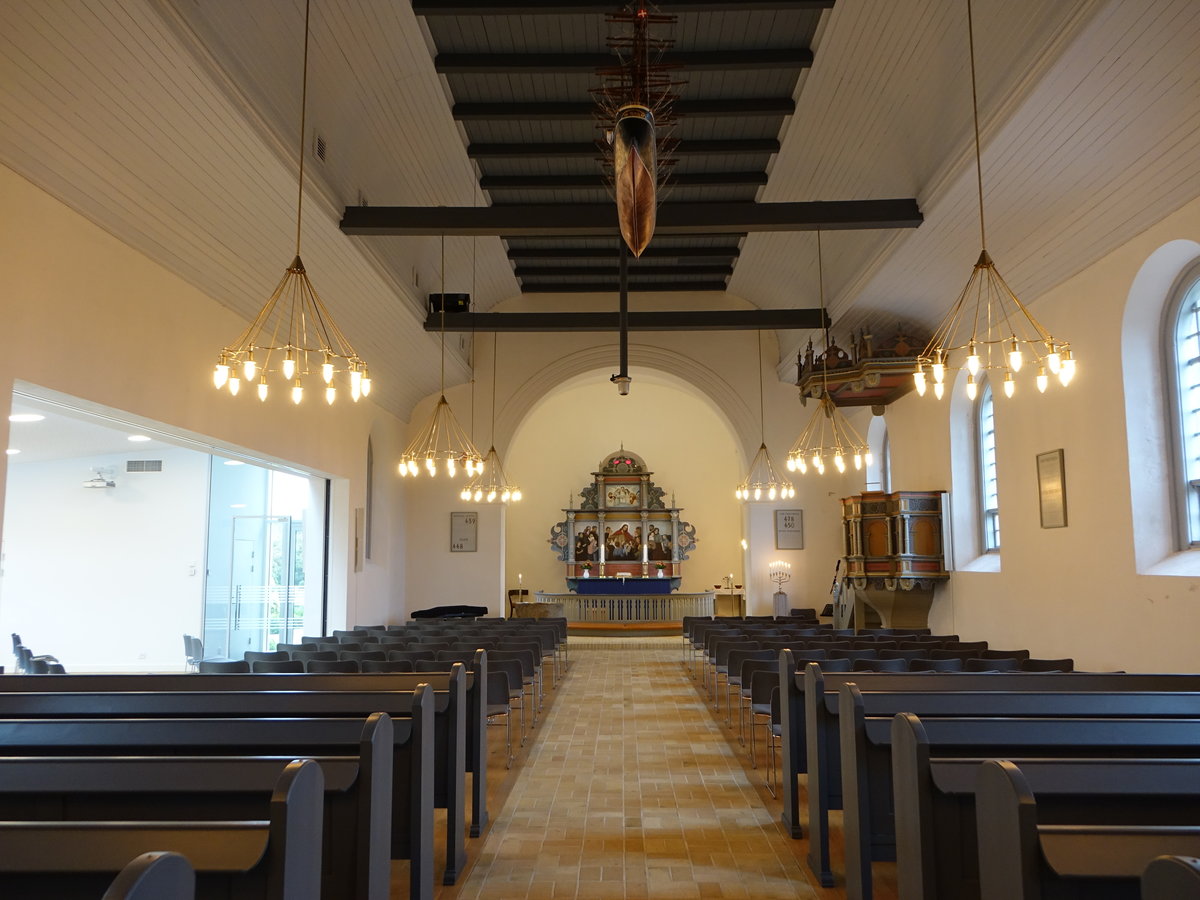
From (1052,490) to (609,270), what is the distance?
9.29 m

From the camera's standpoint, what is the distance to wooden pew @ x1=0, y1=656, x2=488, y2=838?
4738 mm

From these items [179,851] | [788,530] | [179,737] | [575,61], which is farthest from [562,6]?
[788,530]

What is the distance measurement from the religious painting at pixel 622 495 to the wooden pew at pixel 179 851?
64.9ft

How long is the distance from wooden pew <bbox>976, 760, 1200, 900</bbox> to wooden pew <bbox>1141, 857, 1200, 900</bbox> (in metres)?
0.44

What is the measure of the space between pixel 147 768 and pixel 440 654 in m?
4.75

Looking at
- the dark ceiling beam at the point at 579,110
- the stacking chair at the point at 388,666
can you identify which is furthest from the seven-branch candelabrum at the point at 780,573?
the stacking chair at the point at 388,666

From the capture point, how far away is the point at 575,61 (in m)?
8.60

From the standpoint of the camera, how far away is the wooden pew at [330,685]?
4.74 m

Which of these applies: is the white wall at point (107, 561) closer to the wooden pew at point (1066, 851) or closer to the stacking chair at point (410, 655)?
the stacking chair at point (410, 655)

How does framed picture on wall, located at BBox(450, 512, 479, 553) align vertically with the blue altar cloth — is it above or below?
above

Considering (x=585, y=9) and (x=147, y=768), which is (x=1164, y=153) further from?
(x=147, y=768)

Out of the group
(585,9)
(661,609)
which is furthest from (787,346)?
(585,9)

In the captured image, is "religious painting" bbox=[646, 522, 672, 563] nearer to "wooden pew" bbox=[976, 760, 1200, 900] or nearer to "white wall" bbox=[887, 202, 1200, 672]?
"white wall" bbox=[887, 202, 1200, 672]

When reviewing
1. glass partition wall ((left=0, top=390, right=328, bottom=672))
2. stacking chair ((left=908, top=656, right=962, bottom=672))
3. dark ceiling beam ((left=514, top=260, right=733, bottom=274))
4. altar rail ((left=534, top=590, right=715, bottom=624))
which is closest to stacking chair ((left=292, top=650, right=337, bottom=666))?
stacking chair ((left=908, top=656, right=962, bottom=672))
